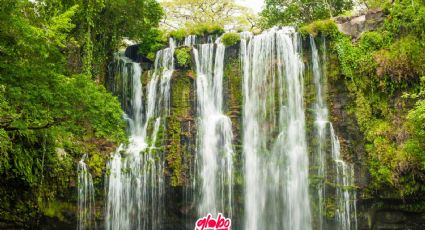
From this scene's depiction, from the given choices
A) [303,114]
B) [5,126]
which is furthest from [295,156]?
[5,126]

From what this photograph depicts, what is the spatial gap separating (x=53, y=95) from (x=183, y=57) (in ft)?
30.2

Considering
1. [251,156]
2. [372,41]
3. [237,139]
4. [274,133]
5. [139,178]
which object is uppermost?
[372,41]

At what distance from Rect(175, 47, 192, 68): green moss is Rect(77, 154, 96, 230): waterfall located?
234 inches

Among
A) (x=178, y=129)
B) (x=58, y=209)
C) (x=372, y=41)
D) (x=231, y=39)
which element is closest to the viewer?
(x=58, y=209)

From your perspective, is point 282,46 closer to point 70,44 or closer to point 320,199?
point 320,199

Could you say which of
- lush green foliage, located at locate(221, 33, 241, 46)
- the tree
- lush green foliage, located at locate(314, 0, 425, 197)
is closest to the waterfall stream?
lush green foliage, located at locate(221, 33, 241, 46)

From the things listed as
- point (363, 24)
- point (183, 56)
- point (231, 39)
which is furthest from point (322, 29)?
point (183, 56)

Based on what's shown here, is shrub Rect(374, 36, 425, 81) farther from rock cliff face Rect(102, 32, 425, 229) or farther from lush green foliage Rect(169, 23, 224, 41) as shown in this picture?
lush green foliage Rect(169, 23, 224, 41)

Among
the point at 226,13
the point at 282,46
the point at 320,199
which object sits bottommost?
the point at 320,199

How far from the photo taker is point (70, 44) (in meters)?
17.3

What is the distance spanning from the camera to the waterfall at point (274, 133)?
14.8 meters

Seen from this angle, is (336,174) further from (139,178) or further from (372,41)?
(139,178)

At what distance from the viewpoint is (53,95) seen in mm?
9141

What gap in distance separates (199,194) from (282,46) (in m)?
6.60
